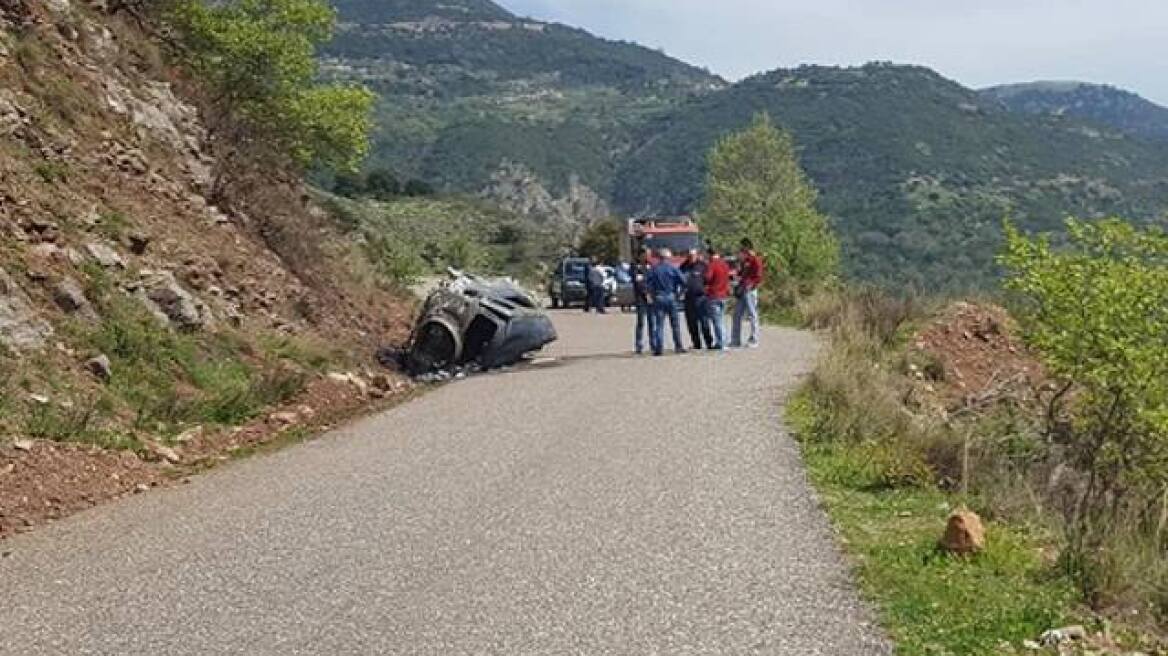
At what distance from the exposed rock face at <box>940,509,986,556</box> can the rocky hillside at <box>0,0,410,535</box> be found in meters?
6.76

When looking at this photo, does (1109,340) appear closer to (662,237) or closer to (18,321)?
(18,321)

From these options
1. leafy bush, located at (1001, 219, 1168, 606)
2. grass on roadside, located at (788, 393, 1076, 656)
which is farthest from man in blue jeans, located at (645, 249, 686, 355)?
grass on roadside, located at (788, 393, 1076, 656)

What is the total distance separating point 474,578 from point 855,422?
20.4ft

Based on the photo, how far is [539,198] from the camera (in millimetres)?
154500

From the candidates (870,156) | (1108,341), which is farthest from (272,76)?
(870,156)

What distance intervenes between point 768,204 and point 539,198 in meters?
94.0

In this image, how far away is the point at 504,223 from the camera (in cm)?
9988

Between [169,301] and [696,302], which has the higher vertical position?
[169,301]

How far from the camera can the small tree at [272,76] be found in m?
23.6

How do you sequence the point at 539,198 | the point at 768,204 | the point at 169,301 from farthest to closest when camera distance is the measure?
the point at 539,198 → the point at 768,204 → the point at 169,301

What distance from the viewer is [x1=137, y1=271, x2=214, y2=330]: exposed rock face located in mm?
15469

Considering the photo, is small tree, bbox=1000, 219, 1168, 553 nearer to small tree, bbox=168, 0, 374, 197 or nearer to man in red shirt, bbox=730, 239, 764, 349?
man in red shirt, bbox=730, 239, 764, 349

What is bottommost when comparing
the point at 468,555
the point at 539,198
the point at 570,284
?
the point at 570,284

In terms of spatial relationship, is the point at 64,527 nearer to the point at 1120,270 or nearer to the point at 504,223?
the point at 1120,270
